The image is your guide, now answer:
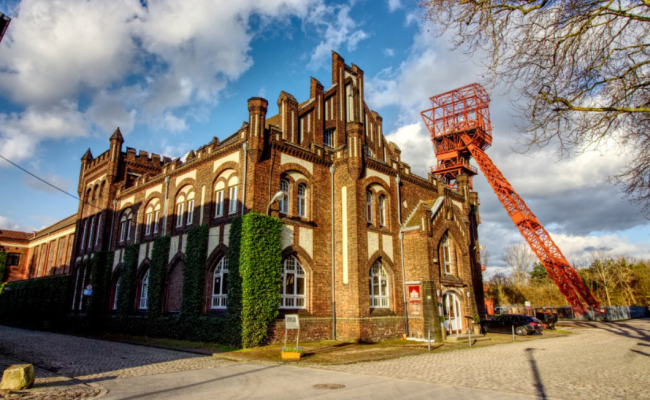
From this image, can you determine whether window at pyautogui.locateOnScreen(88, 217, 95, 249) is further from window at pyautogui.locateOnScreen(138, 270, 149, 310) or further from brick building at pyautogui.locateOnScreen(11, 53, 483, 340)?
window at pyautogui.locateOnScreen(138, 270, 149, 310)

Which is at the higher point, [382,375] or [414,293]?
[414,293]

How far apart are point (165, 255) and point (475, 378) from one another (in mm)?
18282

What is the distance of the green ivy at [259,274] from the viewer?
Result: 17.0m

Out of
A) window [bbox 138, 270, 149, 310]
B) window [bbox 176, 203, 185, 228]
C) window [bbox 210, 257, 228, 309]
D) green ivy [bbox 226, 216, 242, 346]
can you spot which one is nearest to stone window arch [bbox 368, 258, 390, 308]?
green ivy [bbox 226, 216, 242, 346]

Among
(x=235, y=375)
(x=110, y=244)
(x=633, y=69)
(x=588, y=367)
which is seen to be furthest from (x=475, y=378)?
(x=110, y=244)

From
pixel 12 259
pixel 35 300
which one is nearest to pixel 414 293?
pixel 35 300

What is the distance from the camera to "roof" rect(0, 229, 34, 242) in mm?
47531

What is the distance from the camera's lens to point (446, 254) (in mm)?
24719

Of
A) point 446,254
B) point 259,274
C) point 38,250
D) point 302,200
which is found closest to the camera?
point 259,274

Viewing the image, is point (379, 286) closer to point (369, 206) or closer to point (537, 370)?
point (369, 206)

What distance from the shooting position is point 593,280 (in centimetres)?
5781

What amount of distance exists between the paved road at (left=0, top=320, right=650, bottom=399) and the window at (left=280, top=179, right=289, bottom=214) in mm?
7729

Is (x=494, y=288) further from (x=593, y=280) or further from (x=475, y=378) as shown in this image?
(x=475, y=378)

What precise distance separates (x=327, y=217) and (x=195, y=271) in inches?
282
